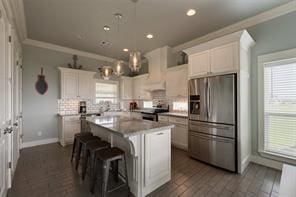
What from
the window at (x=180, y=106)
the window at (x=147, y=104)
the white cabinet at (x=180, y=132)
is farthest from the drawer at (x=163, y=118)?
the window at (x=147, y=104)

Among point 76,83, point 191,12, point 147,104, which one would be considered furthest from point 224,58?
point 76,83

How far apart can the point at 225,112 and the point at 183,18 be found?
213 cm

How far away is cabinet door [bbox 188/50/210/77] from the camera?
3.28 m

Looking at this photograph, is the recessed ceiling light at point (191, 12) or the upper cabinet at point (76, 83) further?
the upper cabinet at point (76, 83)

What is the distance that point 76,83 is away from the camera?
4969 millimetres

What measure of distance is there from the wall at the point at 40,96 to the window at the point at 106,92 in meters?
1.39

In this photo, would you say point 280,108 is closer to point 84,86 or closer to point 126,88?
point 126,88

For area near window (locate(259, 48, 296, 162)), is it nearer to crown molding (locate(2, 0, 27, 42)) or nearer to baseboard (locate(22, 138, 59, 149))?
crown molding (locate(2, 0, 27, 42))

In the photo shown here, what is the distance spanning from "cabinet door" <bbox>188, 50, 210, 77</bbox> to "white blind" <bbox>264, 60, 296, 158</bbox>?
1.16 meters

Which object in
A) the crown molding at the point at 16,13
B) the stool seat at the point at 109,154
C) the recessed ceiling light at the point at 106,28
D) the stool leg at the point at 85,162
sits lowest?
the stool leg at the point at 85,162

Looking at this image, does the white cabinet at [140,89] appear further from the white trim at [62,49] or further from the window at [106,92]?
the white trim at [62,49]

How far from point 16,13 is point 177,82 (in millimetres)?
3859

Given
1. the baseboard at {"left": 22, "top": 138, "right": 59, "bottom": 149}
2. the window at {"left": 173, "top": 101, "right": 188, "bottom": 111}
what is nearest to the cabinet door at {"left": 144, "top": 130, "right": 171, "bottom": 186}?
the window at {"left": 173, "top": 101, "right": 188, "bottom": 111}

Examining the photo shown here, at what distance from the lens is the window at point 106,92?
5899mm
